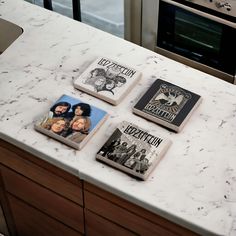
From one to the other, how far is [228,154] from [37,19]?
0.73m

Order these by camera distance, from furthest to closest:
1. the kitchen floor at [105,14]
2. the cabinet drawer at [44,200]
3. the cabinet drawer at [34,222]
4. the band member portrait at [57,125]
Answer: the kitchen floor at [105,14] → the cabinet drawer at [34,222] → the cabinet drawer at [44,200] → the band member portrait at [57,125]

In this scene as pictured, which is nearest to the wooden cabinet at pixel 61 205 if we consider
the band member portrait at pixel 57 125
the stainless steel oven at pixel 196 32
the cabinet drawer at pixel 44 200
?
the cabinet drawer at pixel 44 200

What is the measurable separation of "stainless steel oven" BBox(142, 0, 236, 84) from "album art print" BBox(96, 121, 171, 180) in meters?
0.52

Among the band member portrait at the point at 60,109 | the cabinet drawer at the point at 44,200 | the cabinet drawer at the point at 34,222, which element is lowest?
the cabinet drawer at the point at 34,222

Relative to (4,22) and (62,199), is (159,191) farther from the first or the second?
(4,22)

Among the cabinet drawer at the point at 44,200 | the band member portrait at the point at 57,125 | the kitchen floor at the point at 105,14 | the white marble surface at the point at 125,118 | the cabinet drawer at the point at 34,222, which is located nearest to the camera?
the white marble surface at the point at 125,118

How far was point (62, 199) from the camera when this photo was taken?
5.22 feet

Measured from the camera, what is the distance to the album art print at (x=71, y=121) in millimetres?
1455

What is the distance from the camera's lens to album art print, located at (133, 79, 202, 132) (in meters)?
1.48

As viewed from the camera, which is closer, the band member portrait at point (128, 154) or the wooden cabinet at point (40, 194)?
the band member portrait at point (128, 154)

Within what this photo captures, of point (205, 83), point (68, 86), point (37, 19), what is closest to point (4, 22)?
point (37, 19)

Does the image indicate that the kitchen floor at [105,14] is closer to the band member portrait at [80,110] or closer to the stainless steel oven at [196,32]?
the stainless steel oven at [196,32]

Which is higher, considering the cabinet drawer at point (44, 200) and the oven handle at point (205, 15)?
the oven handle at point (205, 15)

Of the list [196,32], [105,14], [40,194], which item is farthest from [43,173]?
[105,14]
